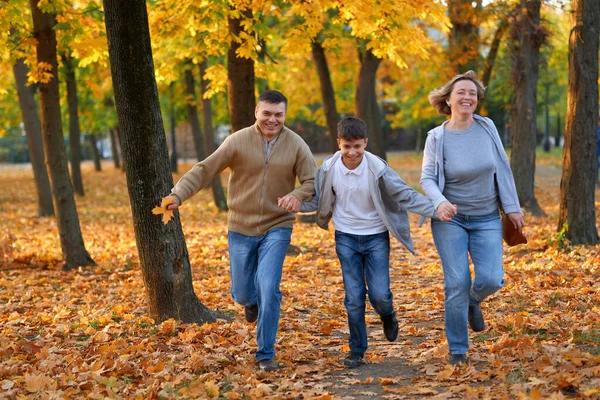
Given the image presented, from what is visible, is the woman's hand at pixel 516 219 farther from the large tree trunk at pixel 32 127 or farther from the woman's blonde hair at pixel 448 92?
the large tree trunk at pixel 32 127

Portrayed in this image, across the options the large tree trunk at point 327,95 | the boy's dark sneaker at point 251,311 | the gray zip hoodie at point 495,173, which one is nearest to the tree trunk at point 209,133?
the large tree trunk at point 327,95

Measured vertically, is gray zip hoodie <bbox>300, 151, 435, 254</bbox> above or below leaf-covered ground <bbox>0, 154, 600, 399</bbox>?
above

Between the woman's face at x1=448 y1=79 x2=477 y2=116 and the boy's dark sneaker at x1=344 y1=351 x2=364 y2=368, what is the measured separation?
2.06 metres

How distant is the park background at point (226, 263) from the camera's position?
17.9 feet

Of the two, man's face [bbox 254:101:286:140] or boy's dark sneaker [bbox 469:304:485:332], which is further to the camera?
boy's dark sneaker [bbox 469:304:485:332]

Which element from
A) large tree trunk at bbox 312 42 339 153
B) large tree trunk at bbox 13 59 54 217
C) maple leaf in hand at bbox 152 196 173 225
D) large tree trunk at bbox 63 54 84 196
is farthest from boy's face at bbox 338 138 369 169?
large tree trunk at bbox 63 54 84 196

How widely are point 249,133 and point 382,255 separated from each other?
1.44 m

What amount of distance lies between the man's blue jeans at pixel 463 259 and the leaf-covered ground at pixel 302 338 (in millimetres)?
337

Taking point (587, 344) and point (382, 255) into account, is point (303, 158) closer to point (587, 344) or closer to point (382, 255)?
point (382, 255)

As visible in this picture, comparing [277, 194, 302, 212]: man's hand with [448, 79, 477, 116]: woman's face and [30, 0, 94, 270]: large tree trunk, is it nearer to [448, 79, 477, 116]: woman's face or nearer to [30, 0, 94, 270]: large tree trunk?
[448, 79, 477, 116]: woman's face

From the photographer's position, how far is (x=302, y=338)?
6.93 meters

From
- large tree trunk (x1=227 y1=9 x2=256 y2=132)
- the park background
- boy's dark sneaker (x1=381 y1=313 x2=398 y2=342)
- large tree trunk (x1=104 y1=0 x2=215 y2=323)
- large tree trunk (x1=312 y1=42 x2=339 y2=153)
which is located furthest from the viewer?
large tree trunk (x1=312 y1=42 x2=339 y2=153)

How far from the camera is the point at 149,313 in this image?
7270 mm

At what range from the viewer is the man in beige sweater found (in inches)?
228
